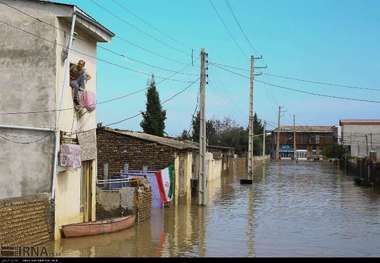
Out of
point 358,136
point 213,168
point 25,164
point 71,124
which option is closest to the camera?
point 25,164

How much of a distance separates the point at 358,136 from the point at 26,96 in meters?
88.4

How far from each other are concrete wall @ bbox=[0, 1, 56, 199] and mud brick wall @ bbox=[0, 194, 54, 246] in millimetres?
786

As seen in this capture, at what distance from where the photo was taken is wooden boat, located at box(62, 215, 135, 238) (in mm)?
17562

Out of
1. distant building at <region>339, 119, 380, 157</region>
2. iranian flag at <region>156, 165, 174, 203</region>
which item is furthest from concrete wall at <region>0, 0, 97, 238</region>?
distant building at <region>339, 119, 380, 157</region>

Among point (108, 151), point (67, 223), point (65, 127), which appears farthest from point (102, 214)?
point (108, 151)

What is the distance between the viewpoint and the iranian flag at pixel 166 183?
93.0 ft

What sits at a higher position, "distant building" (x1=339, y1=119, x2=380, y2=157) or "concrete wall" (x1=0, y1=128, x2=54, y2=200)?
"distant building" (x1=339, y1=119, x2=380, y2=157)

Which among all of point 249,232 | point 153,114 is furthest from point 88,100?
point 153,114

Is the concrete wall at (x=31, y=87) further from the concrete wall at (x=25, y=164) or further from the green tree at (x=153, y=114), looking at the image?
the green tree at (x=153, y=114)

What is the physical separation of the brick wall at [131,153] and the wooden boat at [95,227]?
1185cm

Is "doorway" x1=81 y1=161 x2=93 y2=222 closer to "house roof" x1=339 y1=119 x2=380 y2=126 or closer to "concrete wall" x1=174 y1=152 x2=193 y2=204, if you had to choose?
"concrete wall" x1=174 y1=152 x2=193 y2=204

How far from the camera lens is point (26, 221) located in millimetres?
15094

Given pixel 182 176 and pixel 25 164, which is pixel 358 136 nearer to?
pixel 182 176

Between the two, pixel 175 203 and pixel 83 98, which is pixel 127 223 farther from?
pixel 175 203
